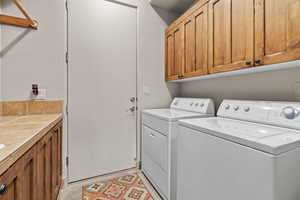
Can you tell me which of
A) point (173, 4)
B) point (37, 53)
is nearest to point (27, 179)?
point (37, 53)

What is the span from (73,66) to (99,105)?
572 mm

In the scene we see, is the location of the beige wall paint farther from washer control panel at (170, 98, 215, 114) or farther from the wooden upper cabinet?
the wooden upper cabinet

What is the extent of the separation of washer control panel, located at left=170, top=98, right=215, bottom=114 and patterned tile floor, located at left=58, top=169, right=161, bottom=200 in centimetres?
107

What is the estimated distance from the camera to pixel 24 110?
1.53 m

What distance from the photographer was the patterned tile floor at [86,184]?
5.17ft

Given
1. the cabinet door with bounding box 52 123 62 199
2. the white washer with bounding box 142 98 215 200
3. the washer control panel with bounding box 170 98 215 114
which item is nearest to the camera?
the cabinet door with bounding box 52 123 62 199

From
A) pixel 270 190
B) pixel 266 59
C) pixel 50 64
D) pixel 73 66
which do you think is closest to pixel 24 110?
pixel 50 64

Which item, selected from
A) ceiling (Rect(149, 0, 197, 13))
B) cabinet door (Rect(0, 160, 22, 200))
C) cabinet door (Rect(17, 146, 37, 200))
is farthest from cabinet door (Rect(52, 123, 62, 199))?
ceiling (Rect(149, 0, 197, 13))

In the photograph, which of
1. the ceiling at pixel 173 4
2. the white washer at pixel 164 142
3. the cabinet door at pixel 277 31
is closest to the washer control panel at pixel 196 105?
the white washer at pixel 164 142

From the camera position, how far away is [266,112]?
1.09 meters

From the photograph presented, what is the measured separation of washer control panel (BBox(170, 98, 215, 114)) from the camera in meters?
1.61

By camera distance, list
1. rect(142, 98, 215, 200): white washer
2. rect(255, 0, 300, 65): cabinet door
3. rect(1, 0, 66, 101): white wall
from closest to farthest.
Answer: rect(255, 0, 300, 65): cabinet door, rect(142, 98, 215, 200): white washer, rect(1, 0, 66, 101): white wall

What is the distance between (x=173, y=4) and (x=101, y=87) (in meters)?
1.63

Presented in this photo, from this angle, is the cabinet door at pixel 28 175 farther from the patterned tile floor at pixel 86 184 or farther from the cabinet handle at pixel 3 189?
→ the patterned tile floor at pixel 86 184
